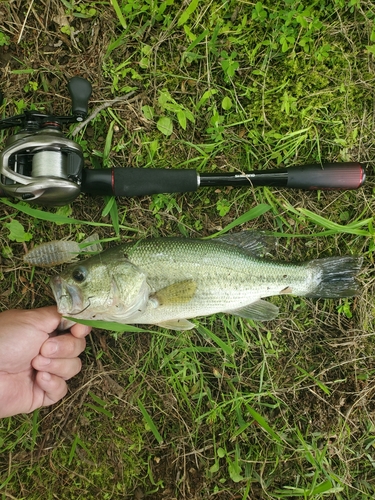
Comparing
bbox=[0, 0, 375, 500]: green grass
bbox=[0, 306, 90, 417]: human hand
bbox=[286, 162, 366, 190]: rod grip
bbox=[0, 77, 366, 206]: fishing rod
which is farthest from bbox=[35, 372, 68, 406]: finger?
bbox=[286, 162, 366, 190]: rod grip

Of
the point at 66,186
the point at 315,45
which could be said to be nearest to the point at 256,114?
the point at 315,45

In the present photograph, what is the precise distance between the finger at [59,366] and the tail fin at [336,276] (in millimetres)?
1808

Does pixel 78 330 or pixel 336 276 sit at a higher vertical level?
pixel 336 276

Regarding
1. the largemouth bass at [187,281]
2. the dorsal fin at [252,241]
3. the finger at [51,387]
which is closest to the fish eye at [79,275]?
the largemouth bass at [187,281]

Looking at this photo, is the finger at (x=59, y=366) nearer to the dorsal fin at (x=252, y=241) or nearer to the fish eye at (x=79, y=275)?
the fish eye at (x=79, y=275)

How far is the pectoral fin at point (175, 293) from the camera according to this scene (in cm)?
246

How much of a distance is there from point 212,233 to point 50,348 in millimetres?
1442

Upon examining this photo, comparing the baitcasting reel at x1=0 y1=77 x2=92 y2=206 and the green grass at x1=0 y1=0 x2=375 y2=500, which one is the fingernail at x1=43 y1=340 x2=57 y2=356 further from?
the baitcasting reel at x1=0 y1=77 x2=92 y2=206

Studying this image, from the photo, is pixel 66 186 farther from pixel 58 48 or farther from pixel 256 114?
pixel 256 114

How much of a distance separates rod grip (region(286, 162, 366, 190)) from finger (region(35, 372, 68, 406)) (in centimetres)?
220

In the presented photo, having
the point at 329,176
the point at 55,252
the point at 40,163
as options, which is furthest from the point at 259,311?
the point at 40,163

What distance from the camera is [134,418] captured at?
290 centimetres

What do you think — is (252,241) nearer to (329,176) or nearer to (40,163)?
(329,176)

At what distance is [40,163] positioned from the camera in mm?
2277
